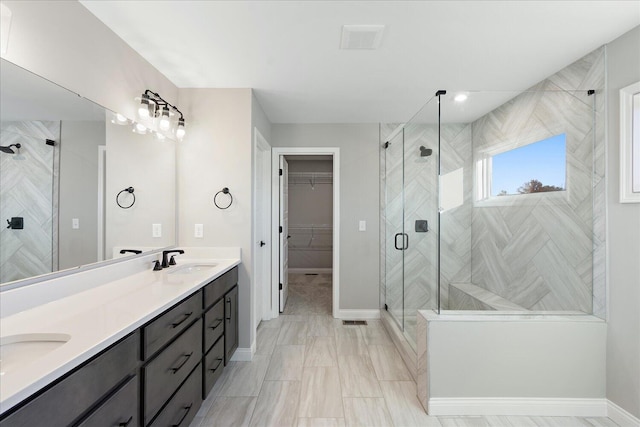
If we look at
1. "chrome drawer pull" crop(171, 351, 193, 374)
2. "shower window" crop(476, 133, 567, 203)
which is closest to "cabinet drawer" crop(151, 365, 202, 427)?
"chrome drawer pull" crop(171, 351, 193, 374)

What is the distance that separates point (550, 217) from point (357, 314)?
87.8 inches

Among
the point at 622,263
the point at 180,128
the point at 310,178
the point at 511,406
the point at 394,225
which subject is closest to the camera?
the point at 622,263

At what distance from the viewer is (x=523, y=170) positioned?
2.41m

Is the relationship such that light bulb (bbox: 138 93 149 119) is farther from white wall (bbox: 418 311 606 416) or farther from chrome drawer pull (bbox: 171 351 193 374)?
white wall (bbox: 418 311 606 416)

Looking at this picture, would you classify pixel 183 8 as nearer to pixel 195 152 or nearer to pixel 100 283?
pixel 195 152

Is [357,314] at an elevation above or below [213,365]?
below

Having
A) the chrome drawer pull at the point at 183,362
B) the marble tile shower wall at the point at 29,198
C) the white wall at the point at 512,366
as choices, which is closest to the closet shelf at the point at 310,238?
the white wall at the point at 512,366

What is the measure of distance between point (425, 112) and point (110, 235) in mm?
2547

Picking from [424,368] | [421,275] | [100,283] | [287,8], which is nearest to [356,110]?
[287,8]

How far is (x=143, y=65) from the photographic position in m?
2.07

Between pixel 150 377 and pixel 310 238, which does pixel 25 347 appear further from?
pixel 310 238

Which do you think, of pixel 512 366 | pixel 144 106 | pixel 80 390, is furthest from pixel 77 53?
pixel 512 366

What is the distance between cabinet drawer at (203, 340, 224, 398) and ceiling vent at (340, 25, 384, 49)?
2.24 meters

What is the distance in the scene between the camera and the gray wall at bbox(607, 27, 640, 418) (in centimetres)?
166
